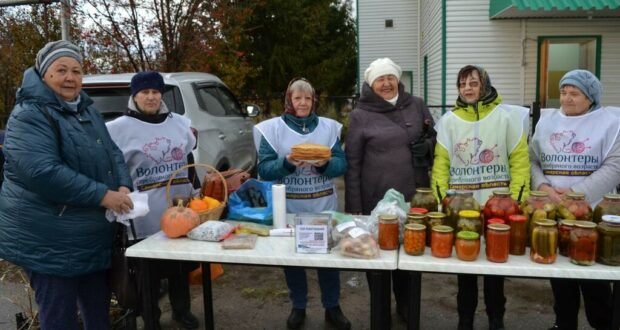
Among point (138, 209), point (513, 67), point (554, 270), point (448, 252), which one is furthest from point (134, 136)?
point (513, 67)

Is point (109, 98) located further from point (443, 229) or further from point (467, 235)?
point (467, 235)

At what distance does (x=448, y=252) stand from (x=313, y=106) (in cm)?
142

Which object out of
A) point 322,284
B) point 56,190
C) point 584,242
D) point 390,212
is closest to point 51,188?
point 56,190

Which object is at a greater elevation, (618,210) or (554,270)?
(618,210)

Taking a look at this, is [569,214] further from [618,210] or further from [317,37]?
[317,37]

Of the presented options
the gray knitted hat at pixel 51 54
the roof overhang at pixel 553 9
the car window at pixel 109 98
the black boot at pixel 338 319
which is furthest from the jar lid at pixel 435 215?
the roof overhang at pixel 553 9

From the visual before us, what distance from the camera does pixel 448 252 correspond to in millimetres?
2307

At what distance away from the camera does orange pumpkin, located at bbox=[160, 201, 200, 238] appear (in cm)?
272

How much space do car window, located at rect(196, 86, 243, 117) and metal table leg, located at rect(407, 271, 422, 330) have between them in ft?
12.2

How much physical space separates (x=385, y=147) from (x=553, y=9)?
705 cm

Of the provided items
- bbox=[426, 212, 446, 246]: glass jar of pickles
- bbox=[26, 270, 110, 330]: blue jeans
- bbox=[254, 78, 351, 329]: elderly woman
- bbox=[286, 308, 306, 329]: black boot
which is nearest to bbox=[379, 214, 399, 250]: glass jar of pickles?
bbox=[426, 212, 446, 246]: glass jar of pickles

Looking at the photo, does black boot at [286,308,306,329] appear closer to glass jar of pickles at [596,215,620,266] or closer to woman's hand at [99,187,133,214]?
woman's hand at [99,187,133,214]

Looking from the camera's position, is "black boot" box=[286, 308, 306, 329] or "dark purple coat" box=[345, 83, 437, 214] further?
"black boot" box=[286, 308, 306, 329]

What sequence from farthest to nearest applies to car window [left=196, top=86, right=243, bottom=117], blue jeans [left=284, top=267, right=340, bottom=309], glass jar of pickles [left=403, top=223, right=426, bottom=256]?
1. car window [left=196, top=86, right=243, bottom=117]
2. blue jeans [left=284, top=267, right=340, bottom=309]
3. glass jar of pickles [left=403, top=223, right=426, bottom=256]
